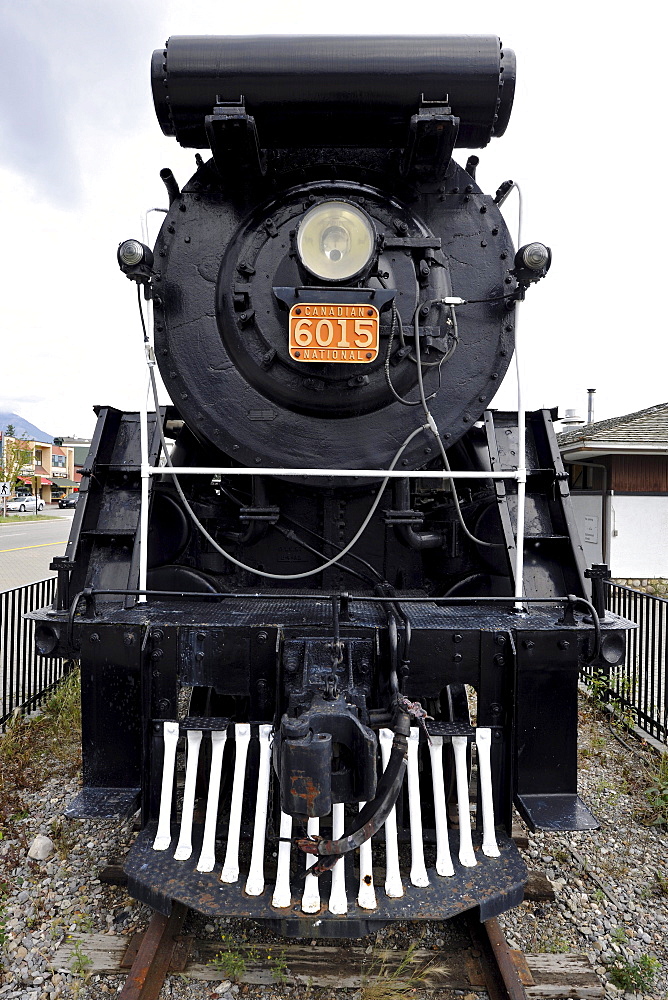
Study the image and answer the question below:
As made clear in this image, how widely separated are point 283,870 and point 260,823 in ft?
0.59

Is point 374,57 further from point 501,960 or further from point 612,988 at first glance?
point 612,988

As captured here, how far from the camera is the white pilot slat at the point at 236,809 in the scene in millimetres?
2236

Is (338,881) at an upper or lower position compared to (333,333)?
lower

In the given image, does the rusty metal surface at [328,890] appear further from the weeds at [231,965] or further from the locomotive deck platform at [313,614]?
the locomotive deck platform at [313,614]

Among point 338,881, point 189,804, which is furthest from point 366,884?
point 189,804

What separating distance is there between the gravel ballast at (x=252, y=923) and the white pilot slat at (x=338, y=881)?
15.6 inches

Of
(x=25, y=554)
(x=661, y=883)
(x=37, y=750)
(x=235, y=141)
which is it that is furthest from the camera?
(x=25, y=554)

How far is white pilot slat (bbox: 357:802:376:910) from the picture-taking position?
214cm

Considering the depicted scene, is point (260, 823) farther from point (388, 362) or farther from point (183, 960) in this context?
point (388, 362)

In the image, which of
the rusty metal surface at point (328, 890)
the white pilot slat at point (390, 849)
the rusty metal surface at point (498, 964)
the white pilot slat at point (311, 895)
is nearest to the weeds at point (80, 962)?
the rusty metal surface at point (328, 890)

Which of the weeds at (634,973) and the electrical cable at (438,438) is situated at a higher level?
the electrical cable at (438,438)

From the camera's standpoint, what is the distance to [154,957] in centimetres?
229

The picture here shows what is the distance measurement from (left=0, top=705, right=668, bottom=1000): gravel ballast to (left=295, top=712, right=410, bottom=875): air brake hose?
29.3 inches

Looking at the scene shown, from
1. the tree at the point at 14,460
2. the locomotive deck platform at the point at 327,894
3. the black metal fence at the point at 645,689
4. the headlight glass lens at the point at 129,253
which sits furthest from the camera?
the tree at the point at 14,460
